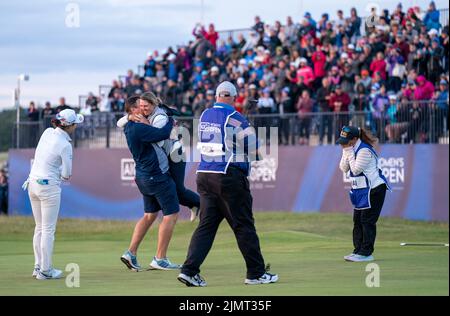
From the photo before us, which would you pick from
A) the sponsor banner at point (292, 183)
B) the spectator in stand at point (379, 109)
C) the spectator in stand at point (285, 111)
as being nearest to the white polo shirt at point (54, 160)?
the spectator in stand at point (379, 109)

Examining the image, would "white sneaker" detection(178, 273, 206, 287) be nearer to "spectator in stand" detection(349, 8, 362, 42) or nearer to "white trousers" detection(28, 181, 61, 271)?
"white trousers" detection(28, 181, 61, 271)

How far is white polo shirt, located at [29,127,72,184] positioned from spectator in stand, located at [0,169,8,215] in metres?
23.8

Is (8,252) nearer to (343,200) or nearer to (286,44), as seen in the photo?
(343,200)

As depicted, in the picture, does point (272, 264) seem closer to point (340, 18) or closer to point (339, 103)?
point (339, 103)

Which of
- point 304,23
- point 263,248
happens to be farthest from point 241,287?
point 304,23

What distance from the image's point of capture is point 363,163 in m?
16.1

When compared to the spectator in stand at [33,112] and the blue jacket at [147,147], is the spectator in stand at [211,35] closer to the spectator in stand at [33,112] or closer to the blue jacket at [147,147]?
the spectator in stand at [33,112]

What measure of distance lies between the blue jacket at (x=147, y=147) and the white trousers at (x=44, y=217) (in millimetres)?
A: 1346

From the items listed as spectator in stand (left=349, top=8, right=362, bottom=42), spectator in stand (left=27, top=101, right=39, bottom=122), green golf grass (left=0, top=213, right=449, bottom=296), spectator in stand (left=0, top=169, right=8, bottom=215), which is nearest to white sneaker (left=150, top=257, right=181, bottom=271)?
green golf grass (left=0, top=213, right=449, bottom=296)

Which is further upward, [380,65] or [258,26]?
[258,26]

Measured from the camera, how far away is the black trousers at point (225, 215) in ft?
39.8

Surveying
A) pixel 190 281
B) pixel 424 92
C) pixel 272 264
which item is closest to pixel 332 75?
pixel 424 92

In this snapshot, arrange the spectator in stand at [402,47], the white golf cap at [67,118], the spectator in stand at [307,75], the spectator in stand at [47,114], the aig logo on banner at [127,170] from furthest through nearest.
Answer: the spectator in stand at [47,114]
the aig logo on banner at [127,170]
the spectator in stand at [307,75]
the spectator in stand at [402,47]
the white golf cap at [67,118]

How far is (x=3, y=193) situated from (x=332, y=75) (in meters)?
13.6
